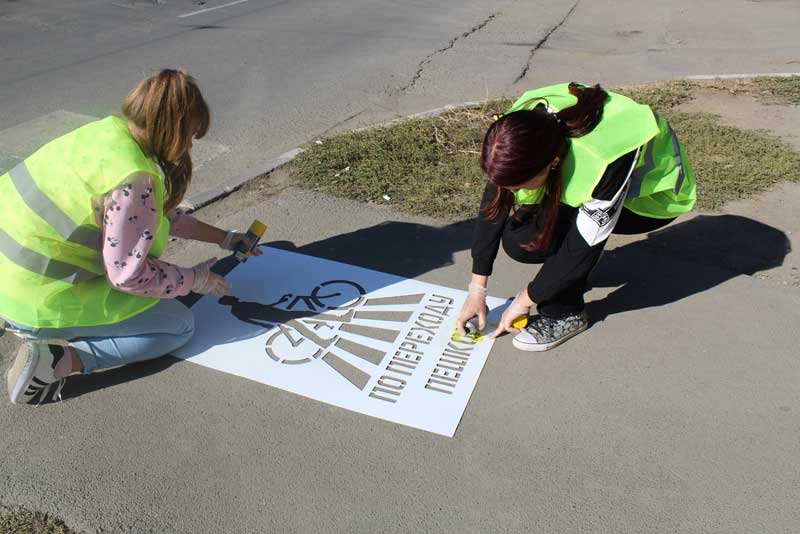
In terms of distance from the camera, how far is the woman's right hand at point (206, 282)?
8.79ft

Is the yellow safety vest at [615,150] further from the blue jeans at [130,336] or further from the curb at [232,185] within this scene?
the curb at [232,185]

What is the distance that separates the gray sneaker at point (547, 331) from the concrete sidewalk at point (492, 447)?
1.8 inches

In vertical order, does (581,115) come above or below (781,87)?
above

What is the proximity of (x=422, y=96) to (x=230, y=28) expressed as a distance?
3932 millimetres

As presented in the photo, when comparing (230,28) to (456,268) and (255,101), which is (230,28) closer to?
(255,101)

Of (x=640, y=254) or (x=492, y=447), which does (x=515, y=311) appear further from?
(x=640, y=254)

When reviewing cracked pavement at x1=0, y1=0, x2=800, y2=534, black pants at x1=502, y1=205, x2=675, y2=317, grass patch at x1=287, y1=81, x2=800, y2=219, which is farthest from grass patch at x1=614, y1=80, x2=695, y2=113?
black pants at x1=502, y1=205, x2=675, y2=317

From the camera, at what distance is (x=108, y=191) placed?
2229mm

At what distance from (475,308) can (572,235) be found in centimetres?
53

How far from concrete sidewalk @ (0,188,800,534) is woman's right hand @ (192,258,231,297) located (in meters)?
0.32

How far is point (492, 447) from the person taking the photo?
92.8 inches

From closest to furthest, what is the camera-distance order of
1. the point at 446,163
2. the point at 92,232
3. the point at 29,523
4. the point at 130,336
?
the point at 29,523 < the point at 92,232 < the point at 130,336 < the point at 446,163

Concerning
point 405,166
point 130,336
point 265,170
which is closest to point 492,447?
point 130,336

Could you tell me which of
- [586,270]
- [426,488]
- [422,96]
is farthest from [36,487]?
[422,96]
